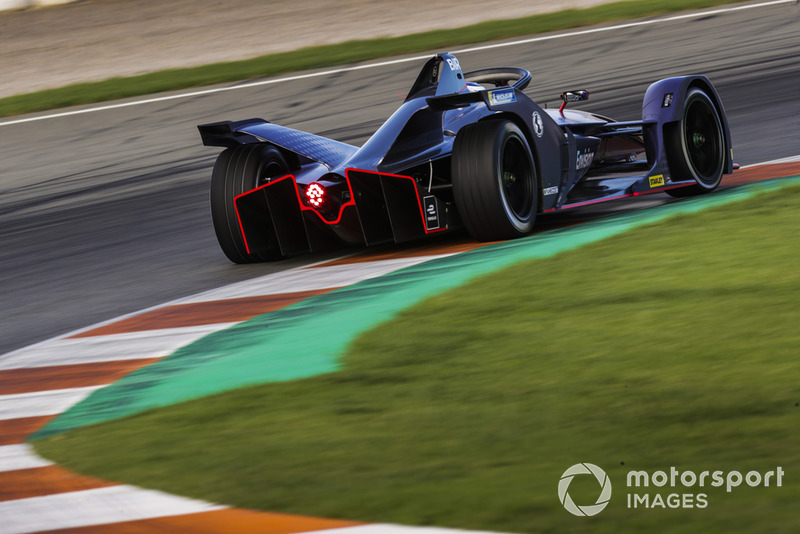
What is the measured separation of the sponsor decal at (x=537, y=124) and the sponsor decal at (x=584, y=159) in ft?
1.71

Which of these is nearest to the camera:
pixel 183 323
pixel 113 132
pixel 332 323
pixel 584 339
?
pixel 584 339

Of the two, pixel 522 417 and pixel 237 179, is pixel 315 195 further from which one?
pixel 522 417

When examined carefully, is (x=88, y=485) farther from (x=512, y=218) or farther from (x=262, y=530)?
(x=512, y=218)

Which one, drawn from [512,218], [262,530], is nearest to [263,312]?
[512,218]

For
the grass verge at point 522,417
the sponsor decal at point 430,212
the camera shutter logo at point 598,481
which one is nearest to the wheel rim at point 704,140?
the sponsor decal at point 430,212

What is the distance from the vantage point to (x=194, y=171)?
12859 millimetres

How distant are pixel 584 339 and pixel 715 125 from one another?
4136 mm

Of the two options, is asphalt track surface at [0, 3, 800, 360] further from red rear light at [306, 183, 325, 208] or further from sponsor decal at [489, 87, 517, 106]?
sponsor decal at [489, 87, 517, 106]

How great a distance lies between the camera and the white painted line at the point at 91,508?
3.51 metres

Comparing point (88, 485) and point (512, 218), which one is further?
point (512, 218)

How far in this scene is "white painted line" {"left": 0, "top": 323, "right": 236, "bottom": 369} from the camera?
5863mm

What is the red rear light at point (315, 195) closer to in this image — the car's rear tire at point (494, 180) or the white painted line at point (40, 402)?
the car's rear tire at point (494, 180)

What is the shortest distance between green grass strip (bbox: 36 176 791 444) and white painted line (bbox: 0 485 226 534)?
899mm

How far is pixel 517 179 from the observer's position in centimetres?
743
